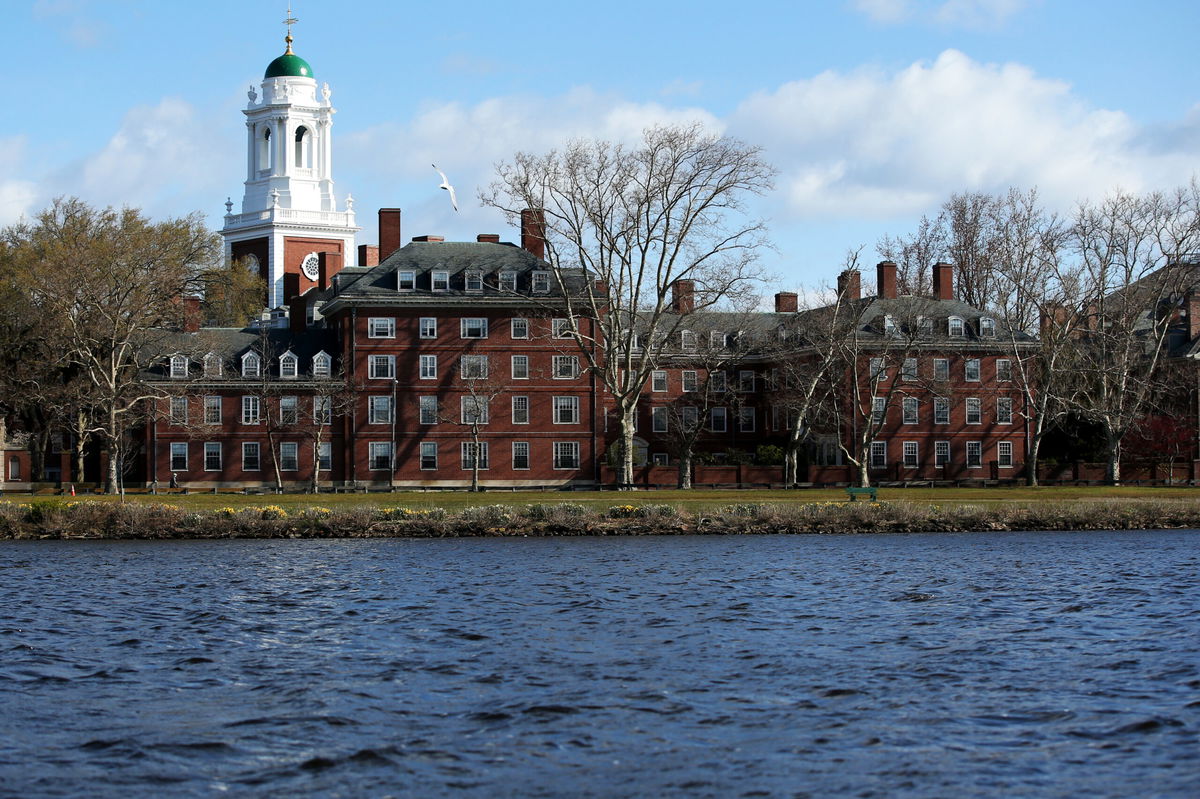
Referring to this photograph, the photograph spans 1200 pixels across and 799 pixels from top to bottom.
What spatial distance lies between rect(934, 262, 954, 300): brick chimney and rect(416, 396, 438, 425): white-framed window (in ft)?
96.8

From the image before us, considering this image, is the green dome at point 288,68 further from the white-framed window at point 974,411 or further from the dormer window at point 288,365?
the white-framed window at point 974,411

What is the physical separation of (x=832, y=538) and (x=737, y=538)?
2.97 meters

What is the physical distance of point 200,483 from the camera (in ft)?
243

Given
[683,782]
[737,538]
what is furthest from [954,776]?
[737,538]

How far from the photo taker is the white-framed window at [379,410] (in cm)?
7494

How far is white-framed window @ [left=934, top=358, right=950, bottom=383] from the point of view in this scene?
81.6m

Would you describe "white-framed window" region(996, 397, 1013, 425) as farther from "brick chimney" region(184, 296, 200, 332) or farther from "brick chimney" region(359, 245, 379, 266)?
"brick chimney" region(184, 296, 200, 332)

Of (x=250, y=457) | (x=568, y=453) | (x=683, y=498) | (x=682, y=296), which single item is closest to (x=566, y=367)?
(x=568, y=453)

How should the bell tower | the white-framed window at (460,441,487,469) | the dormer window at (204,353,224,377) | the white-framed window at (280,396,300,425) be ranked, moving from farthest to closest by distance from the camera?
the bell tower < the white-framed window at (460,441,487,469) < the dormer window at (204,353,224,377) < the white-framed window at (280,396,300,425)

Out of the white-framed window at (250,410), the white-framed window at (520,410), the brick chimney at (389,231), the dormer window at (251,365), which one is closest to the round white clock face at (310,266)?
the brick chimney at (389,231)

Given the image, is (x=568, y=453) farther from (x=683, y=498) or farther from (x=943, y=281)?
(x=943, y=281)

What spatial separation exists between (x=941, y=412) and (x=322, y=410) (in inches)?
1349

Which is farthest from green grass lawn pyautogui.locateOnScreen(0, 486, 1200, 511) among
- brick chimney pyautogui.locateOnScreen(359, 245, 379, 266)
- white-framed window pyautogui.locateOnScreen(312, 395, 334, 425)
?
brick chimney pyautogui.locateOnScreen(359, 245, 379, 266)

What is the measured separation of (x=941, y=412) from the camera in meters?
81.7
